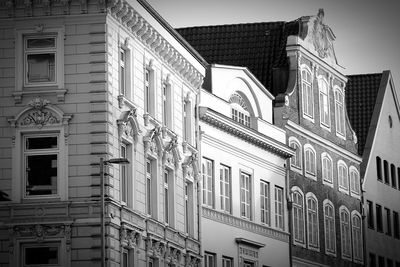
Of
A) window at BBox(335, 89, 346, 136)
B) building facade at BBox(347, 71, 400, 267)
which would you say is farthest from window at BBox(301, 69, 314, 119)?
building facade at BBox(347, 71, 400, 267)

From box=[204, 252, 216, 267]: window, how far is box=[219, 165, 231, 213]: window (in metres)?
2.81

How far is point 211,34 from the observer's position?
87188mm

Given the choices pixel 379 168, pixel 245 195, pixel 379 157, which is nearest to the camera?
pixel 245 195

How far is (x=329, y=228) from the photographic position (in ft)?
292

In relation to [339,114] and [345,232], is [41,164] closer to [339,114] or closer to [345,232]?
[345,232]

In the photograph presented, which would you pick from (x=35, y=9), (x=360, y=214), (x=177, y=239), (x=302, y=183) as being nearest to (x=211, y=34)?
(x=302, y=183)

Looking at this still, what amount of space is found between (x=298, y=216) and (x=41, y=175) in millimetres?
31046

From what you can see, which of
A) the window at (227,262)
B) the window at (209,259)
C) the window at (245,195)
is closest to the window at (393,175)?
the window at (245,195)

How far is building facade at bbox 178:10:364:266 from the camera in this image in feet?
274

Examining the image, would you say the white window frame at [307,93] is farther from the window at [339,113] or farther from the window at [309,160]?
the window at [339,113]

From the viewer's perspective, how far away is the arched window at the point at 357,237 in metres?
93.5

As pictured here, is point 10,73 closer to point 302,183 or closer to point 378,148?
point 302,183

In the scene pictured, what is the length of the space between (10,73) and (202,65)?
15871 millimetres

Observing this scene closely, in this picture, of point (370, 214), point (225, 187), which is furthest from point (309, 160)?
point (225, 187)
